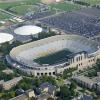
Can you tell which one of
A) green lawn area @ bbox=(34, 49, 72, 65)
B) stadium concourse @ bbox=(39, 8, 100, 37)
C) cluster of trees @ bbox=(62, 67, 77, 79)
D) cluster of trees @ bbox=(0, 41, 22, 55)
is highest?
stadium concourse @ bbox=(39, 8, 100, 37)

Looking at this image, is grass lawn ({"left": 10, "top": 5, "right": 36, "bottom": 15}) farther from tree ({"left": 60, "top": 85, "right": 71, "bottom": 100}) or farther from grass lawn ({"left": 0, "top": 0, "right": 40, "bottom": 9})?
tree ({"left": 60, "top": 85, "right": 71, "bottom": 100})

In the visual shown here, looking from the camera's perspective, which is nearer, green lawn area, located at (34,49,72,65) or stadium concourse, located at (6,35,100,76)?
stadium concourse, located at (6,35,100,76)

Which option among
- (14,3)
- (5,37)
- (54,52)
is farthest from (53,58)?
(14,3)

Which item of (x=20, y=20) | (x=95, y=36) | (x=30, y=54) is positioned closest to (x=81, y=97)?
(x=30, y=54)

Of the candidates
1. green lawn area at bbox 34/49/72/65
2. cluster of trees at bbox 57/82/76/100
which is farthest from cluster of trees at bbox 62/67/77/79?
cluster of trees at bbox 57/82/76/100

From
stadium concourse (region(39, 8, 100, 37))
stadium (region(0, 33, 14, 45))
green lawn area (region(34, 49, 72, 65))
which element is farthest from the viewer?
stadium concourse (region(39, 8, 100, 37))

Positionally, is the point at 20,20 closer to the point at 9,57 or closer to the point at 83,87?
the point at 9,57

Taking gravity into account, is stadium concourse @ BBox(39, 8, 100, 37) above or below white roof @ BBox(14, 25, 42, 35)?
above

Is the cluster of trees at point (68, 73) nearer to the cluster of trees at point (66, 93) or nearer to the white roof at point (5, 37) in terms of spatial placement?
the cluster of trees at point (66, 93)
